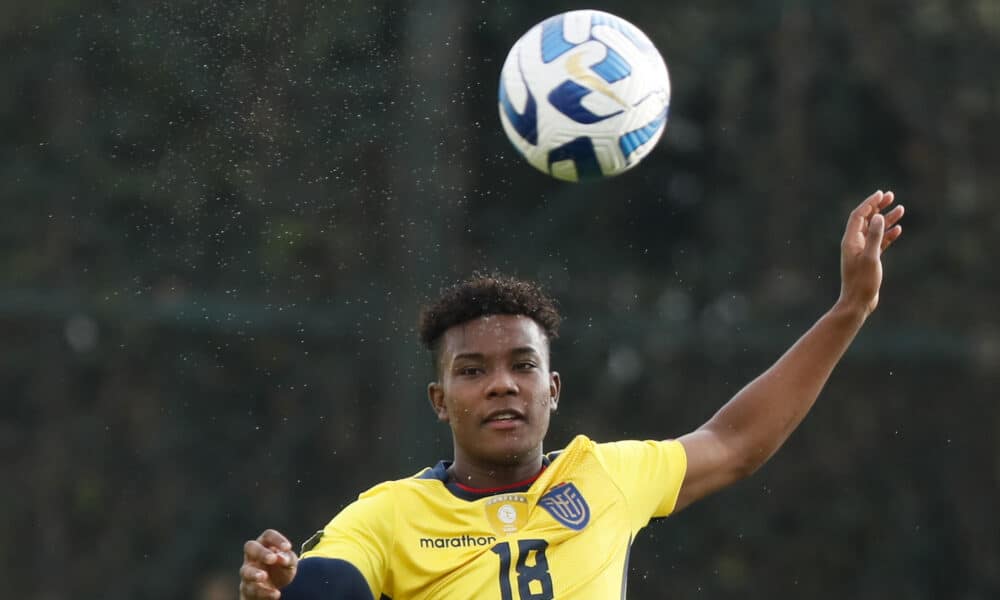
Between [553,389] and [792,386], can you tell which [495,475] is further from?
[792,386]

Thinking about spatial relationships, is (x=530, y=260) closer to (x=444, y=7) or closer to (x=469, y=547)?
(x=444, y=7)

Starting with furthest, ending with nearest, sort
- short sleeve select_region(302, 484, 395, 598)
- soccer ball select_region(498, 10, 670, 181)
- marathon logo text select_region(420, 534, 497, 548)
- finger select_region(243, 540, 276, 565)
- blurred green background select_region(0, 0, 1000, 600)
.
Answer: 1. blurred green background select_region(0, 0, 1000, 600)
2. soccer ball select_region(498, 10, 670, 181)
3. marathon logo text select_region(420, 534, 497, 548)
4. short sleeve select_region(302, 484, 395, 598)
5. finger select_region(243, 540, 276, 565)

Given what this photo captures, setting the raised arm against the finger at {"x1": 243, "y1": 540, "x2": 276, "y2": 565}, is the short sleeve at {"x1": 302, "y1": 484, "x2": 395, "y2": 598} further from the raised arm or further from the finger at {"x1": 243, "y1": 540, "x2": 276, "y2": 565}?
the raised arm

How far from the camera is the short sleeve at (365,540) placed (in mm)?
4410

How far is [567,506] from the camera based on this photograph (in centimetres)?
469

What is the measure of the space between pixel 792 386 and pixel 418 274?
16.2ft

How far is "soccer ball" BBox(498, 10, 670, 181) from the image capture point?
482 centimetres

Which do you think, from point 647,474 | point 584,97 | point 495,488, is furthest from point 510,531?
point 584,97

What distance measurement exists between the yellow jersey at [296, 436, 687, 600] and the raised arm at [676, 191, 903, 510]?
13 cm

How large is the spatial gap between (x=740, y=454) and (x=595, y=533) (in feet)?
1.90

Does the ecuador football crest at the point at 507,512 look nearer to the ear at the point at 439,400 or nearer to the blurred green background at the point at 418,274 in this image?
the ear at the point at 439,400

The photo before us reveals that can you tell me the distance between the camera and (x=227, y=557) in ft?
33.2

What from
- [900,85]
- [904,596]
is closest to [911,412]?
[904,596]

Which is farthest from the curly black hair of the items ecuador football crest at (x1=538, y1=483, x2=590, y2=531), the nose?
ecuador football crest at (x1=538, y1=483, x2=590, y2=531)
